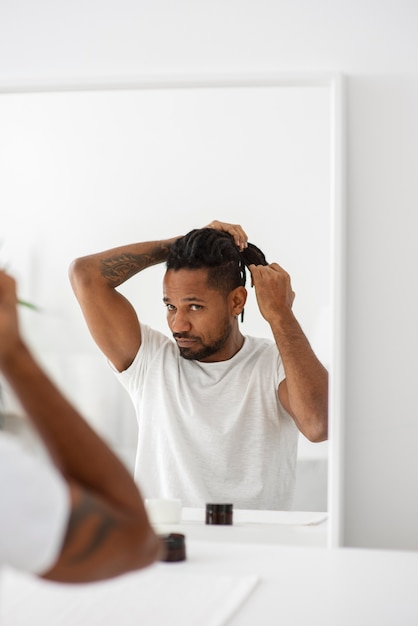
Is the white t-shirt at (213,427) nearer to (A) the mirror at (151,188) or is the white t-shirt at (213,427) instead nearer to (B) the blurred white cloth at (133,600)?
(A) the mirror at (151,188)

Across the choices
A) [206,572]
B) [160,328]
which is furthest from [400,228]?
[206,572]

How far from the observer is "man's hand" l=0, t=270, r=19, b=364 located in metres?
0.81

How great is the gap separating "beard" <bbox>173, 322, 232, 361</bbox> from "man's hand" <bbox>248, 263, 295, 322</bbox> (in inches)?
3.8

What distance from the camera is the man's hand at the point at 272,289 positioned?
1.59 meters

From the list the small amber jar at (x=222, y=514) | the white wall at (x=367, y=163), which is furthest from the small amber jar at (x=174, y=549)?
the white wall at (x=367, y=163)

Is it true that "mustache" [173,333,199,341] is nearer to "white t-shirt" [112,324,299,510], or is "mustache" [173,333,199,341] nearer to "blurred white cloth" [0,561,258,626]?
"white t-shirt" [112,324,299,510]

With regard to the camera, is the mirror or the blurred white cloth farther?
the mirror

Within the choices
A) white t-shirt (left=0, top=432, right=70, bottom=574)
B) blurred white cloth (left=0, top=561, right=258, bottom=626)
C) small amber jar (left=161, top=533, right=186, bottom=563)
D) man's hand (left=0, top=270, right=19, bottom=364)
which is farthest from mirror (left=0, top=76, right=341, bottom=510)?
white t-shirt (left=0, top=432, right=70, bottom=574)

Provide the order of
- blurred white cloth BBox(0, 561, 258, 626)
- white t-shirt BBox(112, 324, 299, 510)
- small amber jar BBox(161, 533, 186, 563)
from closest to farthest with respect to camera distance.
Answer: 1. blurred white cloth BBox(0, 561, 258, 626)
2. small amber jar BBox(161, 533, 186, 563)
3. white t-shirt BBox(112, 324, 299, 510)

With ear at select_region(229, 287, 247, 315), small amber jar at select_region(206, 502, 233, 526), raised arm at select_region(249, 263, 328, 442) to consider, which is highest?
ear at select_region(229, 287, 247, 315)

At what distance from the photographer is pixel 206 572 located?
1373 mm

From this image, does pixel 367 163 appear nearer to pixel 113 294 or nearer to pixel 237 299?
pixel 237 299

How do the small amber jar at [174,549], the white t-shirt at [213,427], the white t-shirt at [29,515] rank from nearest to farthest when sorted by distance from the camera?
1. the white t-shirt at [29,515]
2. the small amber jar at [174,549]
3. the white t-shirt at [213,427]

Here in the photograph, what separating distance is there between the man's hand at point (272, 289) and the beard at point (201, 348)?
10cm
